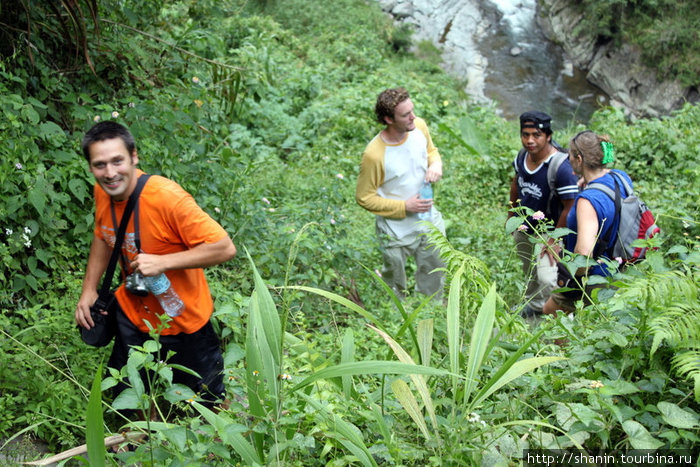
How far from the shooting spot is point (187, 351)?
309 cm

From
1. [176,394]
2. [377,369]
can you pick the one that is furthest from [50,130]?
[377,369]

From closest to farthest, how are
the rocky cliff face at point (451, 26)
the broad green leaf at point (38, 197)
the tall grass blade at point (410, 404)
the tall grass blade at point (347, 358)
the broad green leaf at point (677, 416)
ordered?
1. the broad green leaf at point (677, 416)
2. the tall grass blade at point (410, 404)
3. the tall grass blade at point (347, 358)
4. the broad green leaf at point (38, 197)
5. the rocky cliff face at point (451, 26)

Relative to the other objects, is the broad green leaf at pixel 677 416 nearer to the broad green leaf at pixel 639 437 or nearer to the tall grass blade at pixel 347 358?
the broad green leaf at pixel 639 437

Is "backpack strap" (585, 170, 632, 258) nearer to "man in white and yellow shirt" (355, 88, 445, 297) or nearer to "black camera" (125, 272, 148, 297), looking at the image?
"man in white and yellow shirt" (355, 88, 445, 297)

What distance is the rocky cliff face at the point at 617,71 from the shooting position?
625 inches

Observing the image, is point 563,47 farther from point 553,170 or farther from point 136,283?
point 136,283

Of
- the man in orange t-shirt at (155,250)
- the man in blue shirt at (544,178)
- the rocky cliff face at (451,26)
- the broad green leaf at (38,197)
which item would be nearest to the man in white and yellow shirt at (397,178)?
the man in blue shirt at (544,178)

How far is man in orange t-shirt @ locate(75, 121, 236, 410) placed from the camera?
2.83 m

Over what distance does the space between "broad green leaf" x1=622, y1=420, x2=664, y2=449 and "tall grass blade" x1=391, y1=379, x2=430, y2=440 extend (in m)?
0.57

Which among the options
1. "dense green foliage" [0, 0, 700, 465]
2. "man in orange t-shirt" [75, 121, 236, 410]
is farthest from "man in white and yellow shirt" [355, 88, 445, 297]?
"man in orange t-shirt" [75, 121, 236, 410]

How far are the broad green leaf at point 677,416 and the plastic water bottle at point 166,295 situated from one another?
2090 mm

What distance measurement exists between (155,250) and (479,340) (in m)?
1.59

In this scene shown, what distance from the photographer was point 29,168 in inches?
158

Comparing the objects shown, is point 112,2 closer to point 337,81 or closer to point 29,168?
point 29,168
